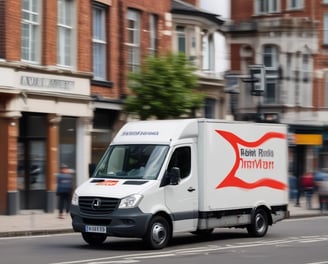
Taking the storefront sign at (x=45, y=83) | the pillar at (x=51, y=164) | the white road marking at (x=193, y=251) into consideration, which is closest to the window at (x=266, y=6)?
the storefront sign at (x=45, y=83)

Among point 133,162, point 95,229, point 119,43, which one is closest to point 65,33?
point 119,43

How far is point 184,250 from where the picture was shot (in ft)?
54.5

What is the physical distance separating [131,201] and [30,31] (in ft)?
41.2

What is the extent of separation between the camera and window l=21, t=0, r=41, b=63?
2700cm

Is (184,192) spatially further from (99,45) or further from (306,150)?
(306,150)

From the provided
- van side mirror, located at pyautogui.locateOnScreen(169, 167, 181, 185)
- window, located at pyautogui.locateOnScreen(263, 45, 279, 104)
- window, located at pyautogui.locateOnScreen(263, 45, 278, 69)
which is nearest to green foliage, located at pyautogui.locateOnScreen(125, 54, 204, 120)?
van side mirror, located at pyautogui.locateOnScreen(169, 167, 181, 185)

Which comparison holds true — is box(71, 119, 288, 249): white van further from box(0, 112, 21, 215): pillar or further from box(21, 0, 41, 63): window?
box(21, 0, 41, 63): window

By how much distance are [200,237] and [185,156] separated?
2.88 metres

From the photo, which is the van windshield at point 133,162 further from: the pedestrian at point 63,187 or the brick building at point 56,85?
the brick building at point 56,85

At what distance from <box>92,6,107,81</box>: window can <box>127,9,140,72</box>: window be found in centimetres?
145

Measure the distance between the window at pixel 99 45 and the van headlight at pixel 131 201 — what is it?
14.9m

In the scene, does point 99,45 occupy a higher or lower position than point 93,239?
higher

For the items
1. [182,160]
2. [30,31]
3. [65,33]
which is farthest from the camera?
[65,33]

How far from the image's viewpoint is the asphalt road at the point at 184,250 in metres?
15.0
